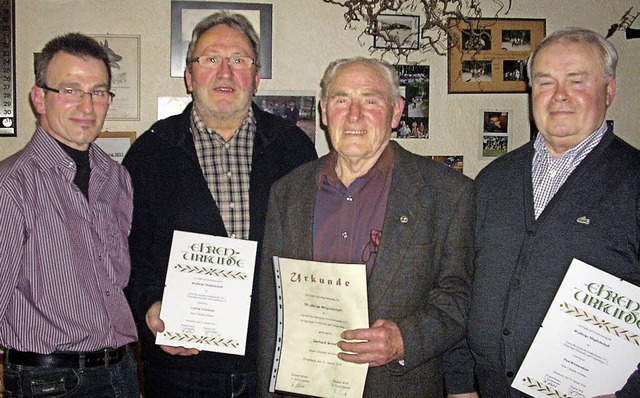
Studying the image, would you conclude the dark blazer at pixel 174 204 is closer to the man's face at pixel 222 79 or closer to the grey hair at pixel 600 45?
the man's face at pixel 222 79

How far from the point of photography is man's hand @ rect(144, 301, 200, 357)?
6.75ft

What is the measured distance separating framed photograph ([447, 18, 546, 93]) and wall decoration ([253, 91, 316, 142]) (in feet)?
2.86

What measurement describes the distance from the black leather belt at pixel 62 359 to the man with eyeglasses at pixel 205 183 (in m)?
0.19

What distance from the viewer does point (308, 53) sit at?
3441mm

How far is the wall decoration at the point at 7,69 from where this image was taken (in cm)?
324

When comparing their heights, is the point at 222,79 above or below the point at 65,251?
above

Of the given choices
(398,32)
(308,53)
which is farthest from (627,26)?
(308,53)

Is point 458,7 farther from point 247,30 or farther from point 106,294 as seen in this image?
point 106,294

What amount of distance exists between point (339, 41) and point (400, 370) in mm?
2259

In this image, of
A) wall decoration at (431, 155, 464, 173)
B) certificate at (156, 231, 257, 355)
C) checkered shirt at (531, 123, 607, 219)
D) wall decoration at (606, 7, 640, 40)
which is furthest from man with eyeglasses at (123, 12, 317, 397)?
wall decoration at (606, 7, 640, 40)

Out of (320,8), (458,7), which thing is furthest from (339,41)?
(458,7)

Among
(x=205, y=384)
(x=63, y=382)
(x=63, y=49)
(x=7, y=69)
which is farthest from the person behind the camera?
(x=7, y=69)

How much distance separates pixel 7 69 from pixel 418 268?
107 inches

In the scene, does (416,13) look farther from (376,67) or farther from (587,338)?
(587,338)
